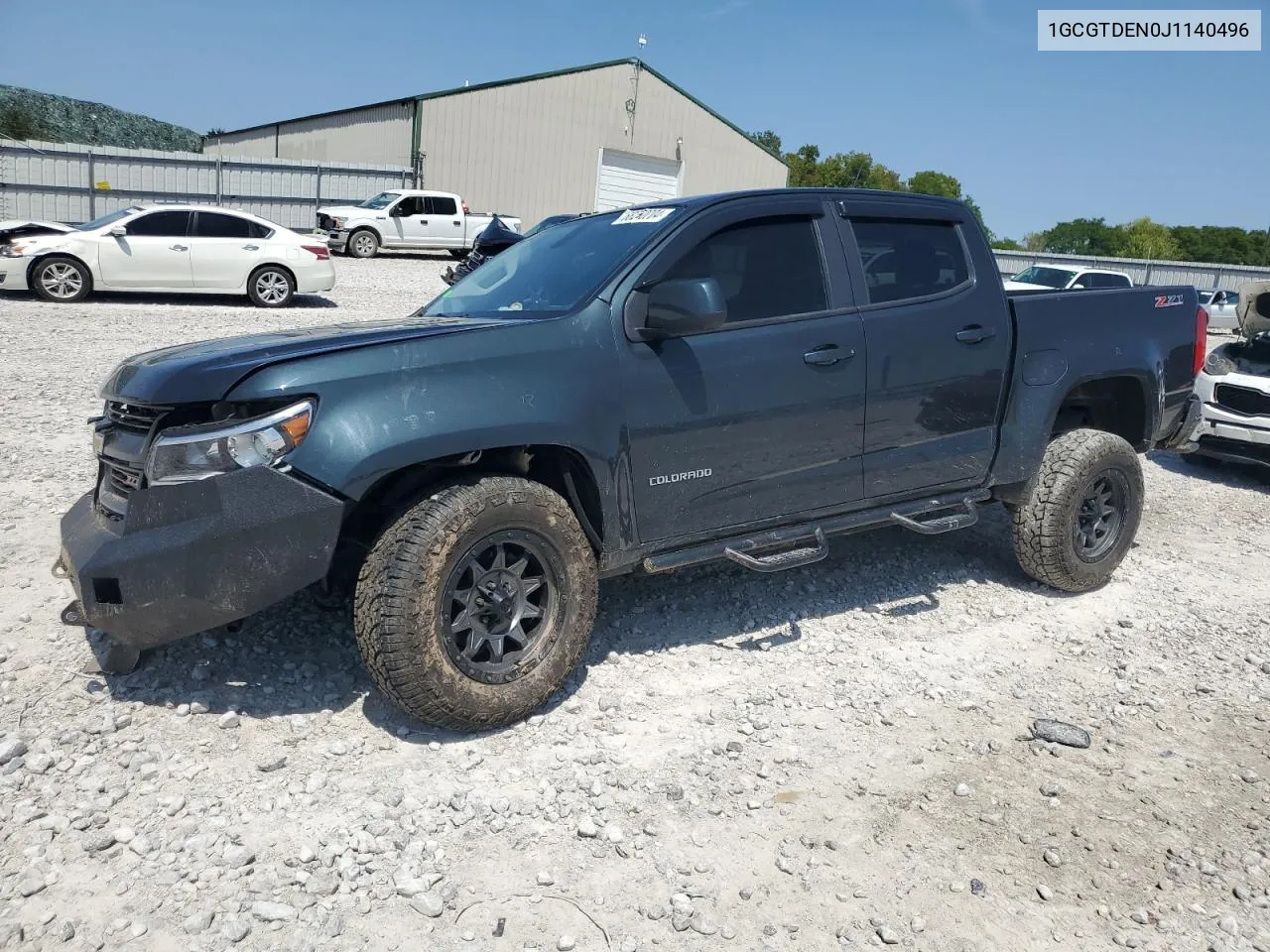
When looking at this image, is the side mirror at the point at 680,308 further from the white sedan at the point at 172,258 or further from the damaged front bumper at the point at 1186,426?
the white sedan at the point at 172,258

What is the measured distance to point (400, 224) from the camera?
24.9 meters

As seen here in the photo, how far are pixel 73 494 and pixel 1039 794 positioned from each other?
5384 millimetres

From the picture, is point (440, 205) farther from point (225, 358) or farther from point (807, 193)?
point (225, 358)

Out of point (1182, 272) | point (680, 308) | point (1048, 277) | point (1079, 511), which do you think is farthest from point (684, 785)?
point (1182, 272)

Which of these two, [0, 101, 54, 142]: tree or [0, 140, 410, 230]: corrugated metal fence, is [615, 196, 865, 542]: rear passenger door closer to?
[0, 140, 410, 230]: corrugated metal fence

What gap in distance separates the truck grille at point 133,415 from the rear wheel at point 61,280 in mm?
12339

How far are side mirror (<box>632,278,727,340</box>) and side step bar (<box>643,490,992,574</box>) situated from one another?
35.3 inches

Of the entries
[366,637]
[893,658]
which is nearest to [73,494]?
[366,637]

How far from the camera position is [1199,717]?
13.5ft

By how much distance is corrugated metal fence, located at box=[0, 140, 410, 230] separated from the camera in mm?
23484

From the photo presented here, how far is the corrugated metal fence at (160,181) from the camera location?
77.0 feet

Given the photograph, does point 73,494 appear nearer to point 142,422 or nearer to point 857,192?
point 142,422

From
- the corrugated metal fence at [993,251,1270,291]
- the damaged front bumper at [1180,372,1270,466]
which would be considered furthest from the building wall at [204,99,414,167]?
the damaged front bumper at [1180,372,1270,466]

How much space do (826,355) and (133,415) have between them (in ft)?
8.84
